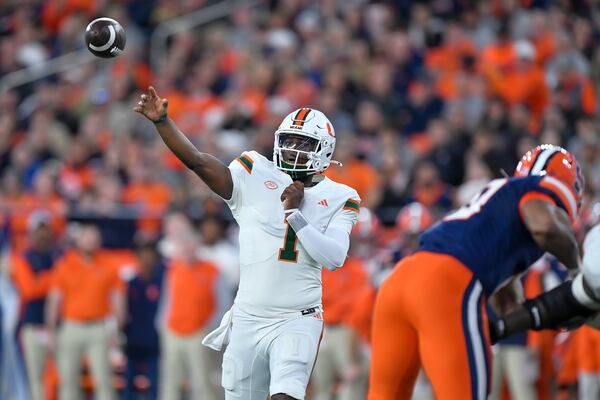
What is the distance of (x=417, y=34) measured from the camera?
1441 cm

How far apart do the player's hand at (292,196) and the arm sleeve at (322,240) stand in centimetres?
6

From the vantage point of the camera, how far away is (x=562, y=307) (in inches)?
227

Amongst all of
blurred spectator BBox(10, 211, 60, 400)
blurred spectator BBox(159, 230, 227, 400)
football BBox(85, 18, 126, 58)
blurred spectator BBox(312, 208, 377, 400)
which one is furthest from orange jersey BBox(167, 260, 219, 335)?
football BBox(85, 18, 126, 58)

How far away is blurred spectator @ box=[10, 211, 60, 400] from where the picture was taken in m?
11.7

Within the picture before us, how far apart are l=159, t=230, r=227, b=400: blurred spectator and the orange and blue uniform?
206 inches

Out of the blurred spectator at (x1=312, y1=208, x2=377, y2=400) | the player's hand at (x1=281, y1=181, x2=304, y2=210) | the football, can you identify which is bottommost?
the blurred spectator at (x1=312, y1=208, x2=377, y2=400)

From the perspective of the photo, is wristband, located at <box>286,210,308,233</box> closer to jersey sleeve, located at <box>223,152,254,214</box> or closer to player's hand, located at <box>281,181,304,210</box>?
player's hand, located at <box>281,181,304,210</box>

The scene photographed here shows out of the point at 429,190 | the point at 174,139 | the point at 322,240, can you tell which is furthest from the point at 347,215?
the point at 429,190

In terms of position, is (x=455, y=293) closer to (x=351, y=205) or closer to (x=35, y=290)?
(x=351, y=205)

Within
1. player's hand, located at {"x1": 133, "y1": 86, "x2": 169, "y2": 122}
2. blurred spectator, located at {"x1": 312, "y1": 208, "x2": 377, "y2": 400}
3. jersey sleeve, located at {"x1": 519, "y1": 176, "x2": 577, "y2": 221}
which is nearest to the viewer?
jersey sleeve, located at {"x1": 519, "y1": 176, "x2": 577, "y2": 221}

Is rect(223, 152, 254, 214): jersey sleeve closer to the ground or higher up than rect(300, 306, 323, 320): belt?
higher up

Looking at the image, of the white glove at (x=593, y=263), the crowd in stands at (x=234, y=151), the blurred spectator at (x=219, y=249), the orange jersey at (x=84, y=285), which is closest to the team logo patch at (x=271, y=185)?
the white glove at (x=593, y=263)

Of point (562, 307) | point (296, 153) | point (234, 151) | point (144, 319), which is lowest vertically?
point (144, 319)

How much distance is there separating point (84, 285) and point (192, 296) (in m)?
1.19
